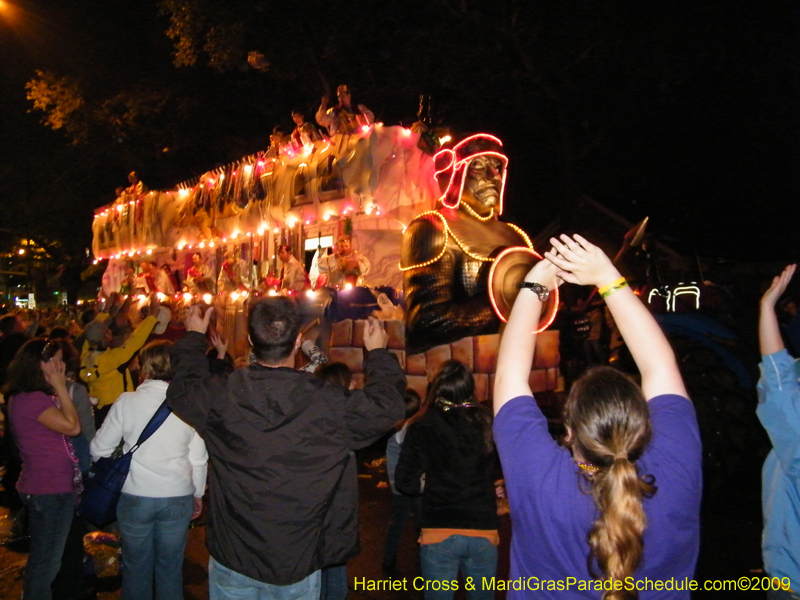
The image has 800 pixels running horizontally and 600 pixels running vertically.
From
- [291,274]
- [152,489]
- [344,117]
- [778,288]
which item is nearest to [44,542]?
[152,489]

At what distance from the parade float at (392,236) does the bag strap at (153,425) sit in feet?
11.1

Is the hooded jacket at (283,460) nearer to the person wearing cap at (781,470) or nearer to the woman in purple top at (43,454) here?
the person wearing cap at (781,470)

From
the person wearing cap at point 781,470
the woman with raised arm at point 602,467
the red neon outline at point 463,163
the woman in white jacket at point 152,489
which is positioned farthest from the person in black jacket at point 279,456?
the red neon outline at point 463,163

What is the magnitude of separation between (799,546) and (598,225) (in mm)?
17584

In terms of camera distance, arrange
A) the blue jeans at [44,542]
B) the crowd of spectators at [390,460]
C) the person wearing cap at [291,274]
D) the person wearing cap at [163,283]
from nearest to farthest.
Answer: the crowd of spectators at [390,460], the blue jeans at [44,542], the person wearing cap at [291,274], the person wearing cap at [163,283]

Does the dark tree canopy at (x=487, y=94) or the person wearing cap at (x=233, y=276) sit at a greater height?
the dark tree canopy at (x=487, y=94)

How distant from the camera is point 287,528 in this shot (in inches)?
103

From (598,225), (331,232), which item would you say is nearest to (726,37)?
(598,225)

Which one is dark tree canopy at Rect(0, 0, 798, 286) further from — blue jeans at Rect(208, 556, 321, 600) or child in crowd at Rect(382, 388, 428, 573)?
blue jeans at Rect(208, 556, 321, 600)

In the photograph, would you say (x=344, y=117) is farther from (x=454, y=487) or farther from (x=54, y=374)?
(x=454, y=487)

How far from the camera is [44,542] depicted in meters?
3.97

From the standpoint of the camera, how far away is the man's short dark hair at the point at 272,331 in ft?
9.00

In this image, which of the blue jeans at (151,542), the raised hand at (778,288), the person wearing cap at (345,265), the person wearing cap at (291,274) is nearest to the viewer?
the raised hand at (778,288)

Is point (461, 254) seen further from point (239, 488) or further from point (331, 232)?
point (239, 488)
